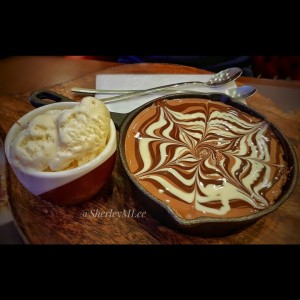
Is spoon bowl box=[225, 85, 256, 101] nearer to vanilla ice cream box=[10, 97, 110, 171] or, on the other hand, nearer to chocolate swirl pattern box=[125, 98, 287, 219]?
chocolate swirl pattern box=[125, 98, 287, 219]

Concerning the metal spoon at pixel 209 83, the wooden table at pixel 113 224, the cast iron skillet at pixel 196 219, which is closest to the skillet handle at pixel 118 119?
the cast iron skillet at pixel 196 219

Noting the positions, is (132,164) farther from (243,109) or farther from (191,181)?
(243,109)

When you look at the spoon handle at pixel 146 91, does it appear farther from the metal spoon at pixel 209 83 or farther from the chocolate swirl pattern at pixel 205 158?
the chocolate swirl pattern at pixel 205 158

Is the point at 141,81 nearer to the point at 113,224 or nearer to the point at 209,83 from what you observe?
the point at 209,83

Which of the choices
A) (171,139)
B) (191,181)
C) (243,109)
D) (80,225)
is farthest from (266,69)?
(80,225)

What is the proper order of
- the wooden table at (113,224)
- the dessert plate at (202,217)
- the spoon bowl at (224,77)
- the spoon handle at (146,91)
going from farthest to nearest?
the spoon bowl at (224,77), the spoon handle at (146,91), the wooden table at (113,224), the dessert plate at (202,217)

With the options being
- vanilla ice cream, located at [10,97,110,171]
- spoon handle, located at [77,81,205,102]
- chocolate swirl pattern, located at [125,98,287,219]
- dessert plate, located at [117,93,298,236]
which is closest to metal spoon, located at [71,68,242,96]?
spoon handle, located at [77,81,205,102]
